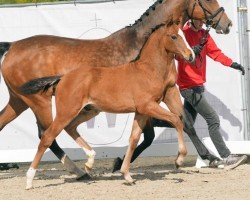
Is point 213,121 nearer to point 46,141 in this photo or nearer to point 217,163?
point 217,163

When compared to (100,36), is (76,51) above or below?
above

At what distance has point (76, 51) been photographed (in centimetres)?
942

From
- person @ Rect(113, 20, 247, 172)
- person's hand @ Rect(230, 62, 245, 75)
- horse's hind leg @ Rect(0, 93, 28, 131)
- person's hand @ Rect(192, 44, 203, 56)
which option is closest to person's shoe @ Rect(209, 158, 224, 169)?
person @ Rect(113, 20, 247, 172)

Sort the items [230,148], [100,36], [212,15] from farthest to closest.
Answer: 1. [100,36]
2. [230,148]
3. [212,15]

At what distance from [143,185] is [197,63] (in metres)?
1.95

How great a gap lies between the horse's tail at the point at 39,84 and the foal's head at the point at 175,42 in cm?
129

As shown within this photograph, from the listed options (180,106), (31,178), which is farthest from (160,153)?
(31,178)

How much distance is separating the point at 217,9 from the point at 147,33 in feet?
3.05

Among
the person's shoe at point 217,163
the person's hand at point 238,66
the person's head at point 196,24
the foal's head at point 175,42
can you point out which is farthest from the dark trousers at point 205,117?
the foal's head at point 175,42

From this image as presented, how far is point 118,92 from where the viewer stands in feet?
28.6

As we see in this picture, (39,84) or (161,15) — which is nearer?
(39,84)

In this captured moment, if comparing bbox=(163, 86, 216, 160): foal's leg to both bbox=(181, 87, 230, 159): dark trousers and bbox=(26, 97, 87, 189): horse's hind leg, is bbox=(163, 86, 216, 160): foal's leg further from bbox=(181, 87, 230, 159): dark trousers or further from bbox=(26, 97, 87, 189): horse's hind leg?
bbox=(26, 97, 87, 189): horse's hind leg

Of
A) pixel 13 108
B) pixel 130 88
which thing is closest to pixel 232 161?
pixel 130 88

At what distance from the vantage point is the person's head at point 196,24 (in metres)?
9.80
